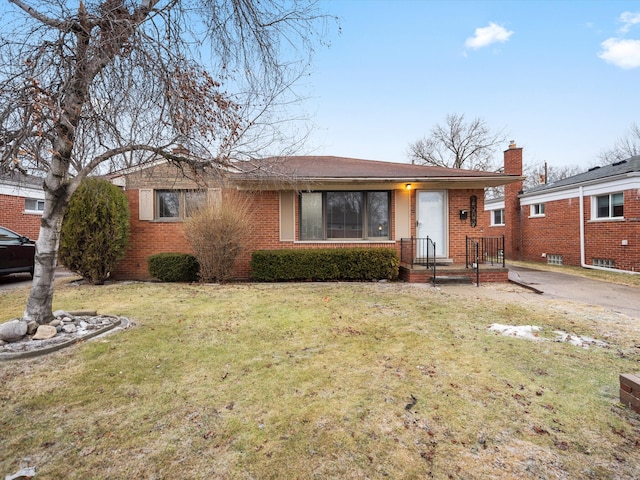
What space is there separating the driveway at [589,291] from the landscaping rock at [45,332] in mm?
8358

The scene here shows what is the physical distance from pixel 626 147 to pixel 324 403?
3930 centimetres

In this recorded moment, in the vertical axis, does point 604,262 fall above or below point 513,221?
below

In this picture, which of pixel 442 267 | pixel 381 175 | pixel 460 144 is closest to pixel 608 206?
pixel 442 267

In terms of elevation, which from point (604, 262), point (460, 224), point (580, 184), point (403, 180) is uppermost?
point (580, 184)

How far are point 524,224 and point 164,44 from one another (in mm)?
16492

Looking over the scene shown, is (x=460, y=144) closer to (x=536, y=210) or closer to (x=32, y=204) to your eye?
(x=536, y=210)

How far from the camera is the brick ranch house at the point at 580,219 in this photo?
10250mm

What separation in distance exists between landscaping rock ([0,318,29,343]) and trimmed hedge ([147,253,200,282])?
15.6 ft

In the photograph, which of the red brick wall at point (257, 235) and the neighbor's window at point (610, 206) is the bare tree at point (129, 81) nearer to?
the red brick wall at point (257, 235)

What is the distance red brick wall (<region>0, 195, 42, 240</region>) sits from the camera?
12164mm

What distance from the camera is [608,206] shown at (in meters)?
11.1

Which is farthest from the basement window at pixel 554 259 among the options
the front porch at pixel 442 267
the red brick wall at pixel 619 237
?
the front porch at pixel 442 267

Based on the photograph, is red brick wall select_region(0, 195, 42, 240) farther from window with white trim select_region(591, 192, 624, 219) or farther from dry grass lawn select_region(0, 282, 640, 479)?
window with white trim select_region(591, 192, 624, 219)

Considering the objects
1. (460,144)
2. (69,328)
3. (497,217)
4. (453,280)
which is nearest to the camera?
(69,328)
